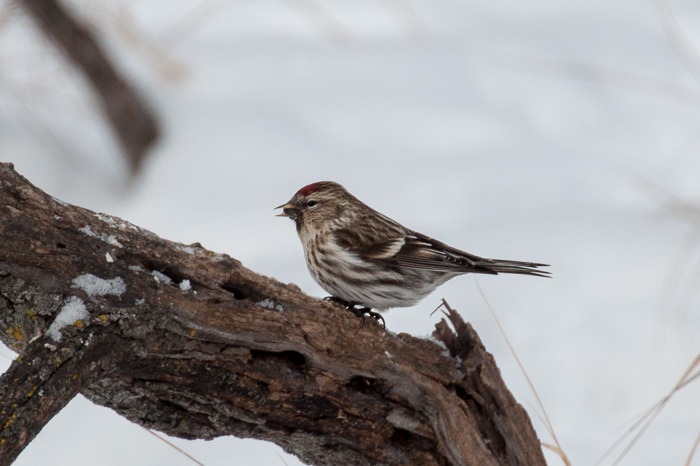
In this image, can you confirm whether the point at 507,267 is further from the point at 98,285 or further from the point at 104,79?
the point at 104,79

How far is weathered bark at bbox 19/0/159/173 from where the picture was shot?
5.72m

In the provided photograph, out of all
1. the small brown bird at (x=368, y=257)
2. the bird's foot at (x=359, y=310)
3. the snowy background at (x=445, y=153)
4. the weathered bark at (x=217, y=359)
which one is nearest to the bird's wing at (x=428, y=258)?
the small brown bird at (x=368, y=257)

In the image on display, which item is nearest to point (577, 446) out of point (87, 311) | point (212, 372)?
point (212, 372)

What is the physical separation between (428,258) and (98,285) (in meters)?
1.23

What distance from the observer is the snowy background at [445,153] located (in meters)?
4.25

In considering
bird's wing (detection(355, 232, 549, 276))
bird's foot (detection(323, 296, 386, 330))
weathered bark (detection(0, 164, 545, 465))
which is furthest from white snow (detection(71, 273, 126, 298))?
bird's wing (detection(355, 232, 549, 276))

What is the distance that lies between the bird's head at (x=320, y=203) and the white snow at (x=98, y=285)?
3.84 feet

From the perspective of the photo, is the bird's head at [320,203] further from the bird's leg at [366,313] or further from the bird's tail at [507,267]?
the bird's tail at [507,267]

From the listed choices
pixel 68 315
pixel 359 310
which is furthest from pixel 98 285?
pixel 359 310

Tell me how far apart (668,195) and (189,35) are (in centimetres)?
311

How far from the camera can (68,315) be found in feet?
7.16

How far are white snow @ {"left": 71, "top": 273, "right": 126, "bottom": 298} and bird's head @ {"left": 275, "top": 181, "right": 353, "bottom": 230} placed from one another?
3.84 ft

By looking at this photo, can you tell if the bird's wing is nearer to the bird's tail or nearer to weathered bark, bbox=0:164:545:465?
the bird's tail

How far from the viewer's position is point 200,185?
18.0 feet
